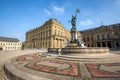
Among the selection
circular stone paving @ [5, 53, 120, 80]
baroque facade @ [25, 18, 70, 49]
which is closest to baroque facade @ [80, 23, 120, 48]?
baroque facade @ [25, 18, 70, 49]

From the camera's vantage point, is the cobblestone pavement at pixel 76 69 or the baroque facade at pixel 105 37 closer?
the cobblestone pavement at pixel 76 69

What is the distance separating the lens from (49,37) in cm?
5103

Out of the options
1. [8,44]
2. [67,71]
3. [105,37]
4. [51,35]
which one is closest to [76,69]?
[67,71]

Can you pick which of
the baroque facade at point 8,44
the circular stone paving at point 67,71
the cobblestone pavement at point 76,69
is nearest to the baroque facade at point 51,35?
the baroque facade at point 8,44

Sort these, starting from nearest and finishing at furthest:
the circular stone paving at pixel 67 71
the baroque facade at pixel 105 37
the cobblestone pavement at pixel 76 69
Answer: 1. the circular stone paving at pixel 67 71
2. the cobblestone pavement at pixel 76 69
3. the baroque facade at pixel 105 37

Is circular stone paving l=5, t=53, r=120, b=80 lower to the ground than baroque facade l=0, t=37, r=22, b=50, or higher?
lower

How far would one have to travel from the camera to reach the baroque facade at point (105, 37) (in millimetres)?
51344

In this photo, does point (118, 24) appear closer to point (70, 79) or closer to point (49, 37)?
point (49, 37)

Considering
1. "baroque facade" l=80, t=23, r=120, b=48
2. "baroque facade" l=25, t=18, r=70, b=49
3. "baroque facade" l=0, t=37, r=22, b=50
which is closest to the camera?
"baroque facade" l=25, t=18, r=70, b=49

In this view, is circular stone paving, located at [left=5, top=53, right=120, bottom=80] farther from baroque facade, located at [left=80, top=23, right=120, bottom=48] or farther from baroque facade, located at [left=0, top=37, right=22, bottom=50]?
baroque facade, located at [left=0, top=37, right=22, bottom=50]

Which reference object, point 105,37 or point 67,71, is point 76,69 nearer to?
point 67,71

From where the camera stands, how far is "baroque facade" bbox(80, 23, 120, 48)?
5134 cm

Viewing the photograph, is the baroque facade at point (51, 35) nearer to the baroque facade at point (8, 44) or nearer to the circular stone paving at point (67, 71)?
the baroque facade at point (8, 44)

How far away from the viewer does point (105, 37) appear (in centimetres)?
5625
